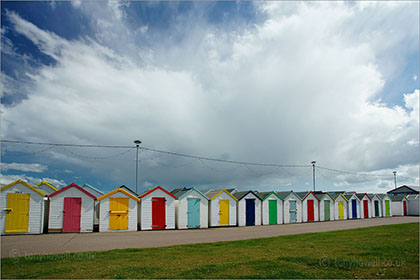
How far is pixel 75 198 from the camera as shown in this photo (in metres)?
21.8

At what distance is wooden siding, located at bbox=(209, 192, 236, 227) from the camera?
27.6 meters

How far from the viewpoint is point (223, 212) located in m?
28.3

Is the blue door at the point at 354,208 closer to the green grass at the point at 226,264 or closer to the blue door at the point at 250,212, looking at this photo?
the blue door at the point at 250,212

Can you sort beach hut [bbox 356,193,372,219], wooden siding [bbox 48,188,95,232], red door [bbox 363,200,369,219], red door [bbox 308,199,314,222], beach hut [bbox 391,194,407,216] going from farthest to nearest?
beach hut [bbox 391,194,407,216] → red door [bbox 363,200,369,219] → beach hut [bbox 356,193,372,219] → red door [bbox 308,199,314,222] → wooden siding [bbox 48,188,95,232]

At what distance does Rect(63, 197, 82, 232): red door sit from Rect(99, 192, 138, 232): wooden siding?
1.45 metres

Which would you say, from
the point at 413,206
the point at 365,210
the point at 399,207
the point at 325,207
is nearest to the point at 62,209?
the point at 325,207

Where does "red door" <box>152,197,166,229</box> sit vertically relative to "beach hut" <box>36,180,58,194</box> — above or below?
below

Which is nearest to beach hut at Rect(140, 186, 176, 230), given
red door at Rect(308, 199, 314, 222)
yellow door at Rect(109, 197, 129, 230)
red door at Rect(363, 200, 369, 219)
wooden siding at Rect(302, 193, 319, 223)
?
yellow door at Rect(109, 197, 129, 230)

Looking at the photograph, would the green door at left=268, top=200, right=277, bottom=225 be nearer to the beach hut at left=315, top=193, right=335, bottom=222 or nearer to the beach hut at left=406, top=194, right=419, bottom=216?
the beach hut at left=315, top=193, right=335, bottom=222

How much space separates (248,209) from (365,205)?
23904 mm

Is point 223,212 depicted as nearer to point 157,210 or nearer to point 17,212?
point 157,210

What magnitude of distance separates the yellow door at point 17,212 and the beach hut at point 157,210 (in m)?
7.53

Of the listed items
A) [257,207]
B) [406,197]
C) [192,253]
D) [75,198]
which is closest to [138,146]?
[75,198]

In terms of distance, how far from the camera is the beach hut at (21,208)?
19844 millimetres
